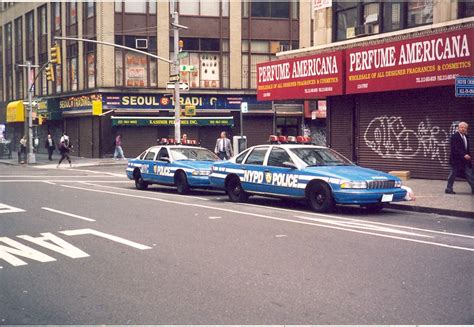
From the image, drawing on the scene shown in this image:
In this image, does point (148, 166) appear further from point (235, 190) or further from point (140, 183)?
point (235, 190)

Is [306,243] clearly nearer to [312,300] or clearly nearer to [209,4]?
[312,300]

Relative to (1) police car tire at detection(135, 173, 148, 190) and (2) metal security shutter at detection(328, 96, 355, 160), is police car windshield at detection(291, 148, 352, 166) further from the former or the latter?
(2) metal security shutter at detection(328, 96, 355, 160)

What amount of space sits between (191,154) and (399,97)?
22.5ft

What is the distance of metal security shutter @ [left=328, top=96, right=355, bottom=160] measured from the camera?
22312 millimetres

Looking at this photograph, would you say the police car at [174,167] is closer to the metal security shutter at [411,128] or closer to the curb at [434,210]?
the curb at [434,210]

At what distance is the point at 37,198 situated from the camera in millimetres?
16234

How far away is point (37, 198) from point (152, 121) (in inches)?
969

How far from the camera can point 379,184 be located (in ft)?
42.4

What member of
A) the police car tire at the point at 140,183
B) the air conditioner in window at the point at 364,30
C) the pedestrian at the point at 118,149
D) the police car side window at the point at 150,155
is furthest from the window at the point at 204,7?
the police car tire at the point at 140,183

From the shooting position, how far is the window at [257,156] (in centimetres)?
1500

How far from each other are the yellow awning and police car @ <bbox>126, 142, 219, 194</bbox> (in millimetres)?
32775

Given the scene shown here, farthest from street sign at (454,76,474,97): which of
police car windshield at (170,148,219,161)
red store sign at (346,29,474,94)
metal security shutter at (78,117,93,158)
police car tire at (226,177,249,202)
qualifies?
metal security shutter at (78,117,93,158)

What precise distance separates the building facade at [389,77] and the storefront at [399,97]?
3 cm

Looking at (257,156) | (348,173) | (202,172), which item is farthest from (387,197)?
(202,172)
